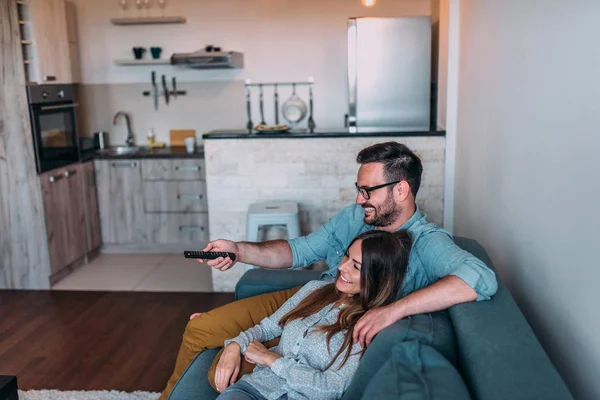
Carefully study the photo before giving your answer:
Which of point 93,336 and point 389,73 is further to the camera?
point 389,73

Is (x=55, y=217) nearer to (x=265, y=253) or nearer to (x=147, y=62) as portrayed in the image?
(x=147, y=62)

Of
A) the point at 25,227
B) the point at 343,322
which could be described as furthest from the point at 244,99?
the point at 343,322

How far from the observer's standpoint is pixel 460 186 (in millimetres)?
3605

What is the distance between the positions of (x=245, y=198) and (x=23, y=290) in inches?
70.7

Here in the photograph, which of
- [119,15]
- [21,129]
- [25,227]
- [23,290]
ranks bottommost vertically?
[23,290]

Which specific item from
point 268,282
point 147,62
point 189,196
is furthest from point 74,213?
point 268,282

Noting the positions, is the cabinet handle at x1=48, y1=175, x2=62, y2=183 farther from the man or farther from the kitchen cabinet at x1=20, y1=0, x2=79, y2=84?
the man

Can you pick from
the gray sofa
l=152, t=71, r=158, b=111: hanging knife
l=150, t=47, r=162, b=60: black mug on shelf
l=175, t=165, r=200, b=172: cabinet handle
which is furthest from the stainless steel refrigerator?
the gray sofa

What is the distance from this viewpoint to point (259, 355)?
6.14 feet

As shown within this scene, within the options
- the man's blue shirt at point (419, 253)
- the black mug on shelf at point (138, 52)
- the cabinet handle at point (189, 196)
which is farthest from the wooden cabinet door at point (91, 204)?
the man's blue shirt at point (419, 253)

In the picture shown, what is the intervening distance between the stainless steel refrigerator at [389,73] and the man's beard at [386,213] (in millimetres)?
2203

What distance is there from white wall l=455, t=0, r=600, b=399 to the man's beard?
0.47 meters

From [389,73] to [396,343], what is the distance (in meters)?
3.18

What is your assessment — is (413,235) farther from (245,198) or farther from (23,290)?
(23,290)
